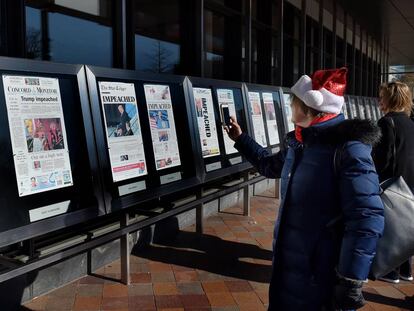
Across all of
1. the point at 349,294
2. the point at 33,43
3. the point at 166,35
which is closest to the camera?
the point at 349,294

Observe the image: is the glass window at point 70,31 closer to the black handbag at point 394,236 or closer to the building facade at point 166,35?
the building facade at point 166,35

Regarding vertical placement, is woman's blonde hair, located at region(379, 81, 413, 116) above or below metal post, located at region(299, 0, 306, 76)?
below

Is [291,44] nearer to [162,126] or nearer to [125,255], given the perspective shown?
[162,126]

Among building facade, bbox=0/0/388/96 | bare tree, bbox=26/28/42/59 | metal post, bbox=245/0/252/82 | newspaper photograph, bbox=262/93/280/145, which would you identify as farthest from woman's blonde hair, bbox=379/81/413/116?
metal post, bbox=245/0/252/82

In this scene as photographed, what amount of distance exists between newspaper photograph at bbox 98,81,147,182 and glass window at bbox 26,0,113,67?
947mm

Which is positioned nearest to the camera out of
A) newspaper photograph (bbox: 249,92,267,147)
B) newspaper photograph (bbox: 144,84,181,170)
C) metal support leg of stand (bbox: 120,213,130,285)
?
metal support leg of stand (bbox: 120,213,130,285)

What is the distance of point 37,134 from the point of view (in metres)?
2.70

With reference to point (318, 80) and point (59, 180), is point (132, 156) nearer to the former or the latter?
point (59, 180)

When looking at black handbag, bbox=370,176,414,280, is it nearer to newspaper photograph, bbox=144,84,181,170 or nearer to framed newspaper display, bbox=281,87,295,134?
newspaper photograph, bbox=144,84,181,170

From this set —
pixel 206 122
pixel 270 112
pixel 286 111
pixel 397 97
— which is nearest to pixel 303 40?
pixel 286 111

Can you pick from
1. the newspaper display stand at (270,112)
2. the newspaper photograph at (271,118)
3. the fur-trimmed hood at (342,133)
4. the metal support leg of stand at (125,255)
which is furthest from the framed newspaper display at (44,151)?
the newspaper photograph at (271,118)

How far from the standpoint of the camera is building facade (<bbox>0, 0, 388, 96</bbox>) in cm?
396

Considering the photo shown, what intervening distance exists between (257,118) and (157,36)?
148 centimetres

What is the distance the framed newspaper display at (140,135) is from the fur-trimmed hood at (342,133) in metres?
1.49
